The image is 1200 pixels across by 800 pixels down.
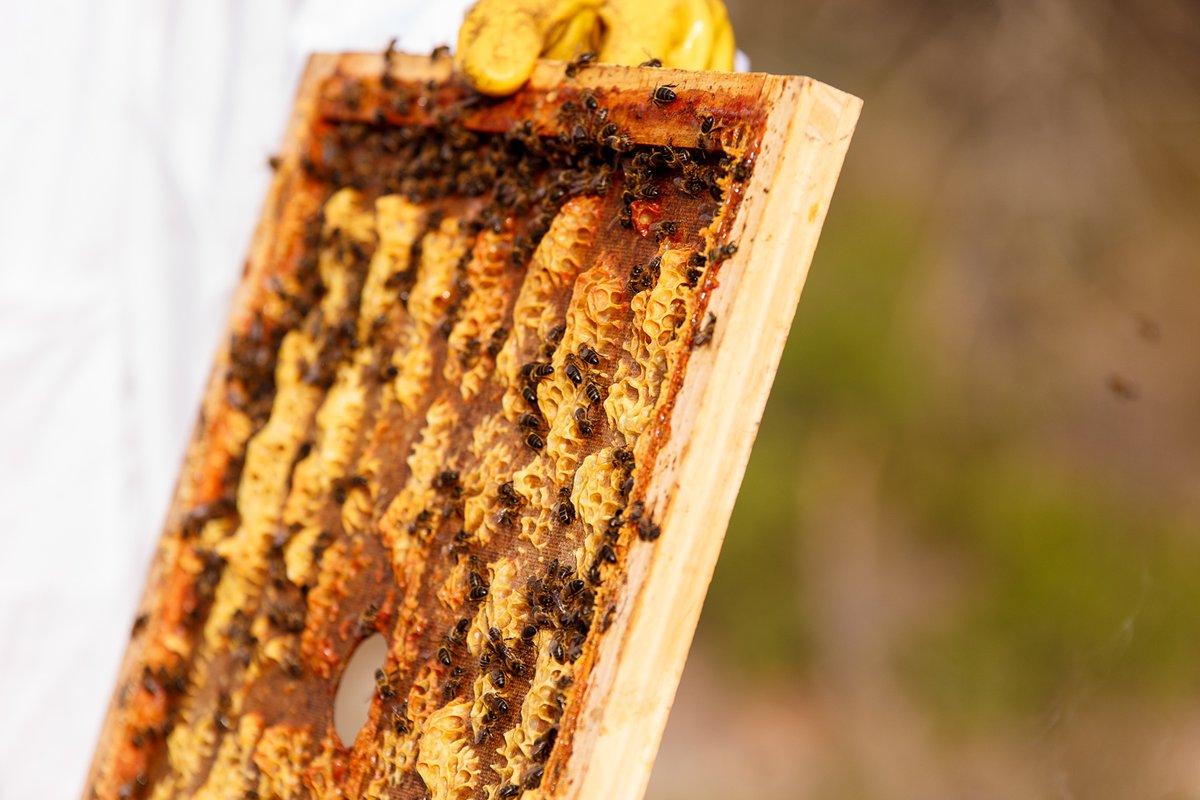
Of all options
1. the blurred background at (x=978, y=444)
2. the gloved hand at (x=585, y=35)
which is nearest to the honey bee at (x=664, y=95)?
the gloved hand at (x=585, y=35)

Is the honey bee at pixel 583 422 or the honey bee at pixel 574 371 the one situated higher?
the honey bee at pixel 574 371

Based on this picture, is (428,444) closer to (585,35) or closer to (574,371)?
(574,371)

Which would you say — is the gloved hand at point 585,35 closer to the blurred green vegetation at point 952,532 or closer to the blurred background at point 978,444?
the blurred background at point 978,444

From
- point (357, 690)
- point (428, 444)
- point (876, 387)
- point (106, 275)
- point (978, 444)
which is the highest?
point (876, 387)

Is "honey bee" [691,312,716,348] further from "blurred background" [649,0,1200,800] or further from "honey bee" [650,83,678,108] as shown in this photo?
"blurred background" [649,0,1200,800]

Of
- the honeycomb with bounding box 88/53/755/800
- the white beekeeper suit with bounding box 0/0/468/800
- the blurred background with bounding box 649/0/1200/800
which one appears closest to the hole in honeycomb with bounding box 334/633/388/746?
the white beekeeper suit with bounding box 0/0/468/800

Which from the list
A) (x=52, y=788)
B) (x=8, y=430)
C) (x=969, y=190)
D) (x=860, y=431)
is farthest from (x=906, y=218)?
(x=52, y=788)

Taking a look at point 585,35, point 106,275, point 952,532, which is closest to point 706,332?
point 585,35
